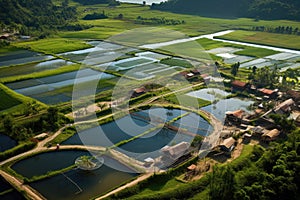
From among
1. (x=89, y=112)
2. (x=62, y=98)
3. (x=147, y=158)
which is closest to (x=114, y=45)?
(x=62, y=98)

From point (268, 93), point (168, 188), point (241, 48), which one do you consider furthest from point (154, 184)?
point (241, 48)

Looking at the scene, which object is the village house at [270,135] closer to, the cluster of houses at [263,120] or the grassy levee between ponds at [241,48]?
the cluster of houses at [263,120]

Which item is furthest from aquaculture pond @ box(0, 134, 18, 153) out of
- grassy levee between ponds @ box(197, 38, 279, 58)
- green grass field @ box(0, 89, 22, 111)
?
grassy levee between ponds @ box(197, 38, 279, 58)

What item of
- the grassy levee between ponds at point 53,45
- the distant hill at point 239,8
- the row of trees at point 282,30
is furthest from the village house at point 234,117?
the distant hill at point 239,8

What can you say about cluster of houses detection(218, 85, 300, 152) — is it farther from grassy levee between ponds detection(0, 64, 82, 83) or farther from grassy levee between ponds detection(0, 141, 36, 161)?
grassy levee between ponds detection(0, 64, 82, 83)

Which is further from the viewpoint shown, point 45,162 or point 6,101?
point 6,101

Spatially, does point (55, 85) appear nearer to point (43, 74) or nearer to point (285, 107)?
point (43, 74)

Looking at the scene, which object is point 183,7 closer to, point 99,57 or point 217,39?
point 217,39
